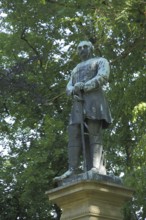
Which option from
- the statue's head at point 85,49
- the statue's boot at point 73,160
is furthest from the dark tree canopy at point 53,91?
the statue's boot at point 73,160

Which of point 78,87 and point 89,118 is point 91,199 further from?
point 78,87

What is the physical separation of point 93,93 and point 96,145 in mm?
826

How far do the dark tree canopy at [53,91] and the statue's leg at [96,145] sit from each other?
404 centimetres

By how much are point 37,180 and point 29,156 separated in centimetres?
86

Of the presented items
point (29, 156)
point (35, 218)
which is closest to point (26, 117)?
point (29, 156)

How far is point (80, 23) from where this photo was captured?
16.0m

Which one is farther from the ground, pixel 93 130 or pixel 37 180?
pixel 37 180

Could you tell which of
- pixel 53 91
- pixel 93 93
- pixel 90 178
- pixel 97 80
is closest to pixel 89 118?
pixel 93 93

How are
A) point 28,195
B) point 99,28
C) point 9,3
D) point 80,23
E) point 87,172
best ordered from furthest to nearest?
point 9,3
point 28,195
point 80,23
point 99,28
point 87,172

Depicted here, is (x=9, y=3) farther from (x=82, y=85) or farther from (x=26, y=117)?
(x=82, y=85)

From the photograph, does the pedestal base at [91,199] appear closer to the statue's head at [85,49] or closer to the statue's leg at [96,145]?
the statue's leg at [96,145]

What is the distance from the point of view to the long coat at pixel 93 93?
25.2 feet

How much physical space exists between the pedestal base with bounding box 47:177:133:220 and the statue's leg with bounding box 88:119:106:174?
1.19ft

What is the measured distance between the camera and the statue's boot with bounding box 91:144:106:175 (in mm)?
7445
